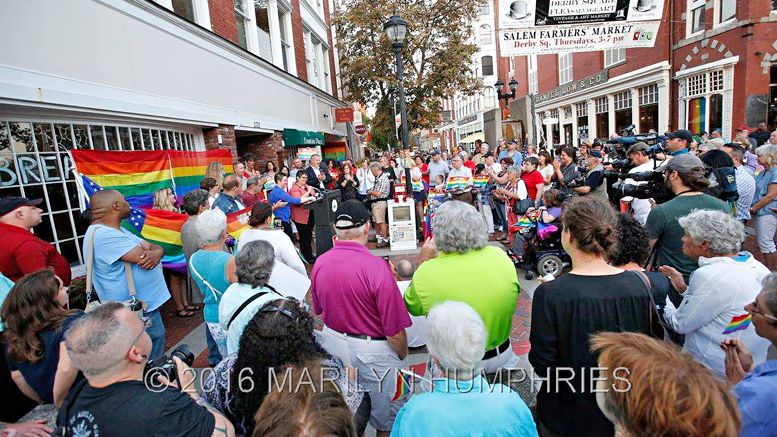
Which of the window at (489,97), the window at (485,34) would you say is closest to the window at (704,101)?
the window at (489,97)

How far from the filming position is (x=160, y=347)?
11.3ft

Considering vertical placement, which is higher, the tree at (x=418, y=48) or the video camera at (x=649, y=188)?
the tree at (x=418, y=48)

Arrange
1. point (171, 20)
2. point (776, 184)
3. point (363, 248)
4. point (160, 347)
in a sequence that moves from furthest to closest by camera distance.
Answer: point (171, 20) < point (776, 184) < point (160, 347) < point (363, 248)

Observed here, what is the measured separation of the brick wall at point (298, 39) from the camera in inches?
592

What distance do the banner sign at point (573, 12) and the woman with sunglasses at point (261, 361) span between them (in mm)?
10321

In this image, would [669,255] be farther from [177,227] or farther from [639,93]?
[639,93]

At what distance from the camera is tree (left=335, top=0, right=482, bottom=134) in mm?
20875

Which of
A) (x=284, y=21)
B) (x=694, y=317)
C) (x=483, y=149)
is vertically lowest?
(x=694, y=317)

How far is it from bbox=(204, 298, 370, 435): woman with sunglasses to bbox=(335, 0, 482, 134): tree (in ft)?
65.9

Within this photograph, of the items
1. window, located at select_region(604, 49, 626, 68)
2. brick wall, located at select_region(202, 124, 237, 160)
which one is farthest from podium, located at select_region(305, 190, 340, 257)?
window, located at select_region(604, 49, 626, 68)

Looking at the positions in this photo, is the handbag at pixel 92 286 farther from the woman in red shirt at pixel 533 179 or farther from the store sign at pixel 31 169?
the woman in red shirt at pixel 533 179

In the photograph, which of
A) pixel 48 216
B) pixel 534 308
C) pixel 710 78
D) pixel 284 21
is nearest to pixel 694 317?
pixel 534 308

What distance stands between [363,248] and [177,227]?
3695 millimetres

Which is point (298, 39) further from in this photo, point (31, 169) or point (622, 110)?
point (622, 110)
